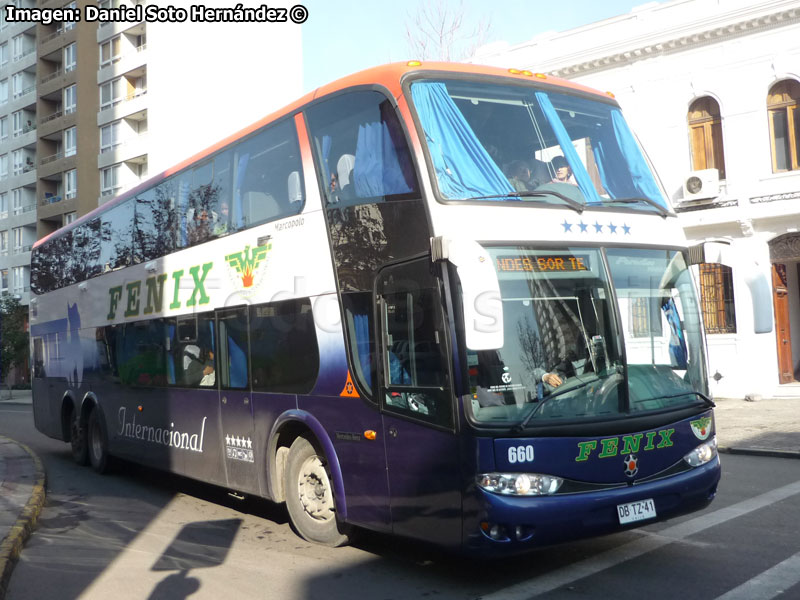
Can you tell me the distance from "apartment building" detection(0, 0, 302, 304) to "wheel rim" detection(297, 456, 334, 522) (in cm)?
4079

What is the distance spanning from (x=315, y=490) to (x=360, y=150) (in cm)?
302

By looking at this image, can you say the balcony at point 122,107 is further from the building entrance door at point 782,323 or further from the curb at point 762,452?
the curb at point 762,452

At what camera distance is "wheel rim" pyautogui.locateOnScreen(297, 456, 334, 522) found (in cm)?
745

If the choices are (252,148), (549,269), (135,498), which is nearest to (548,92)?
(549,269)

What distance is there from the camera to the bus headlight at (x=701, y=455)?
6602 millimetres

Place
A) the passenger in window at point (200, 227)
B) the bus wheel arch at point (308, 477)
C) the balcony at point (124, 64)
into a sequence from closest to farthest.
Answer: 1. the bus wheel arch at point (308, 477)
2. the passenger in window at point (200, 227)
3. the balcony at point (124, 64)

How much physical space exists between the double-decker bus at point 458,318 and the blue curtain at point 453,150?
18 millimetres

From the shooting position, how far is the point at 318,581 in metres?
6.43

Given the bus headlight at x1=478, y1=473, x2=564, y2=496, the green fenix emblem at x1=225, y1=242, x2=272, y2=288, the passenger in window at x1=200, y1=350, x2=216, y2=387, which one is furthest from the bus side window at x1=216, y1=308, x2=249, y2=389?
the bus headlight at x1=478, y1=473, x2=564, y2=496

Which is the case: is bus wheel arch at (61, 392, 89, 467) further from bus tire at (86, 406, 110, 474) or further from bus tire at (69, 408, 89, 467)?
bus tire at (86, 406, 110, 474)

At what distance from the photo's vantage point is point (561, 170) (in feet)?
22.4

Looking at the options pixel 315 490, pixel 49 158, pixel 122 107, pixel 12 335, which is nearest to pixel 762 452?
pixel 315 490

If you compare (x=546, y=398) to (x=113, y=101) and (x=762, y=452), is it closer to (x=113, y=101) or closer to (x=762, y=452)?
(x=762, y=452)

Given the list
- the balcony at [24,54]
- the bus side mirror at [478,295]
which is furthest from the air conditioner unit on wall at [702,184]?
the balcony at [24,54]
